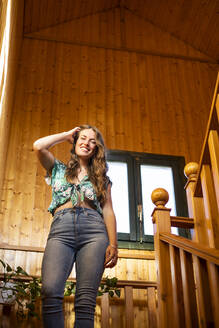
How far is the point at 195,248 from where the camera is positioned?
1647 mm

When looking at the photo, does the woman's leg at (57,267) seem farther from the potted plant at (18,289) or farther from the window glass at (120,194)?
the window glass at (120,194)

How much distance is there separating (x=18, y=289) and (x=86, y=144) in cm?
155

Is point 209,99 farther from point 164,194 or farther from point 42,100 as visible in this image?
point 164,194

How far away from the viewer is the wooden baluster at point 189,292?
169 centimetres

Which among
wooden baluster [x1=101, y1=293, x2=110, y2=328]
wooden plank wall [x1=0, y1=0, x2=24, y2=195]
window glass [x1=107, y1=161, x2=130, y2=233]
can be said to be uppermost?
wooden plank wall [x1=0, y1=0, x2=24, y2=195]

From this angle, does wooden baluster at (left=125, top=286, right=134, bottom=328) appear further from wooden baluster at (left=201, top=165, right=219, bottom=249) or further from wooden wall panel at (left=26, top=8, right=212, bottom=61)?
wooden wall panel at (left=26, top=8, right=212, bottom=61)

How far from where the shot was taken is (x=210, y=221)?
2031mm

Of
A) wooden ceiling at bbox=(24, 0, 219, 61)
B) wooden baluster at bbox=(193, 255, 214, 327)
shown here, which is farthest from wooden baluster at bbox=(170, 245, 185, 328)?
wooden ceiling at bbox=(24, 0, 219, 61)

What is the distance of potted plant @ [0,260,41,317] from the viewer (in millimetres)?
3125

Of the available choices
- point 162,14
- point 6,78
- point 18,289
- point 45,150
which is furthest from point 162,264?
point 162,14

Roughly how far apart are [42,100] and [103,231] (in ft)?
11.2

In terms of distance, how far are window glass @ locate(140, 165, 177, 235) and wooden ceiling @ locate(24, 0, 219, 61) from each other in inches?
84.4

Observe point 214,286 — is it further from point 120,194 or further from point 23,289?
point 120,194

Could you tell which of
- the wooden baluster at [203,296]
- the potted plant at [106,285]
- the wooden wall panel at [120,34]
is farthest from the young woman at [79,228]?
the wooden wall panel at [120,34]
